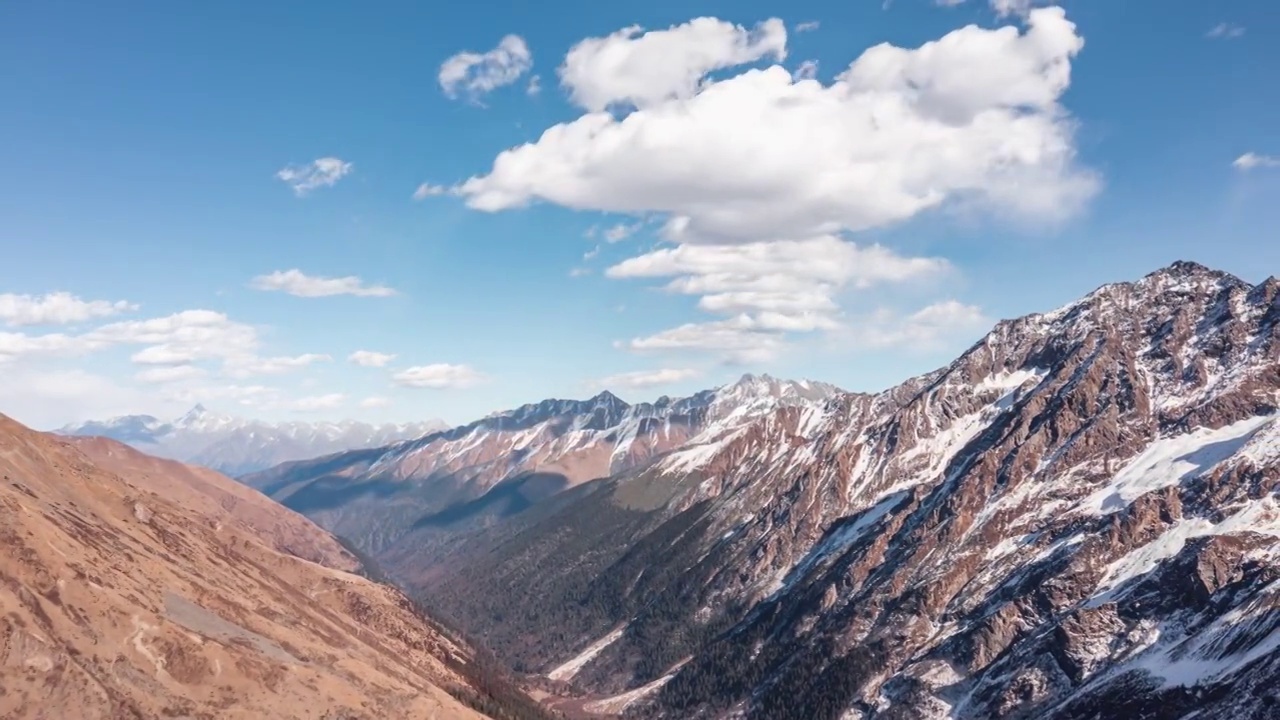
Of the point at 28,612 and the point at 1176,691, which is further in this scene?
the point at 1176,691

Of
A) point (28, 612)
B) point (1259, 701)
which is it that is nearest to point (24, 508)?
point (28, 612)

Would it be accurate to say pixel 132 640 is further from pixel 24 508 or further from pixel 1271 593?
pixel 1271 593

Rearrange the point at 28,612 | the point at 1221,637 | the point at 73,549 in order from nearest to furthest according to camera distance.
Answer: the point at 28,612, the point at 73,549, the point at 1221,637

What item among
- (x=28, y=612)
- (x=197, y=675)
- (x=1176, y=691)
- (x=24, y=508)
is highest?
(x=24, y=508)

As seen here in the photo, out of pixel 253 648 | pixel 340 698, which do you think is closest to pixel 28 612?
pixel 253 648

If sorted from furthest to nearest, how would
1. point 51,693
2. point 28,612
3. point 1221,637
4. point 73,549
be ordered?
point 1221,637 < point 73,549 < point 28,612 < point 51,693

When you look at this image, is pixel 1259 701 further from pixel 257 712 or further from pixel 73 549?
pixel 73 549

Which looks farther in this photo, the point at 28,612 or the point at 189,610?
the point at 189,610

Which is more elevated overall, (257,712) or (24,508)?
(24,508)

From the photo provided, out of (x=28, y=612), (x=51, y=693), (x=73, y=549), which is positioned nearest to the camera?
(x=51, y=693)
